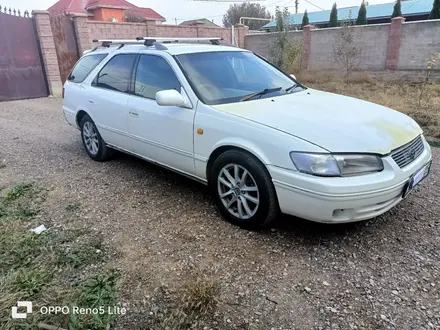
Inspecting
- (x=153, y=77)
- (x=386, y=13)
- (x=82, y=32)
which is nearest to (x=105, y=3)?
(x=82, y=32)

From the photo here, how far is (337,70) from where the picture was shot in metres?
16.5

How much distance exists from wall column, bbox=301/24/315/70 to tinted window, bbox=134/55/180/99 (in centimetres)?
1485

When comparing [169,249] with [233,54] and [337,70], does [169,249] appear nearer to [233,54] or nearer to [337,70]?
[233,54]

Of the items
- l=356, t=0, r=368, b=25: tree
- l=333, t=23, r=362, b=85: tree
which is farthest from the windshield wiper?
l=356, t=0, r=368, b=25: tree

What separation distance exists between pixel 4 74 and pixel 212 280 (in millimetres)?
11228

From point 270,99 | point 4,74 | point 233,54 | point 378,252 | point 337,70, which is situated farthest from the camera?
point 337,70

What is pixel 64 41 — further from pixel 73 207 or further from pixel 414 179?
pixel 414 179

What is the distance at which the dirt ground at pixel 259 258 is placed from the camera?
7.59ft

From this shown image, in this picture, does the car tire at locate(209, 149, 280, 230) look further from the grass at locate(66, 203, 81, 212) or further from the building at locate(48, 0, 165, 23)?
the building at locate(48, 0, 165, 23)

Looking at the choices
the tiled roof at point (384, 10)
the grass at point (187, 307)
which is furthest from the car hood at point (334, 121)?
the tiled roof at point (384, 10)

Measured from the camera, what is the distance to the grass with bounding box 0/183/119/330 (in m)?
2.31

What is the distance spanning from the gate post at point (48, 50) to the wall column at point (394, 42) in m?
13.3

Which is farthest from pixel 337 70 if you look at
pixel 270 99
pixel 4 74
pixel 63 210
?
pixel 63 210

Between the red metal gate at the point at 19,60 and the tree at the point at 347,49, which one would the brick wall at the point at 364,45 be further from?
the red metal gate at the point at 19,60
